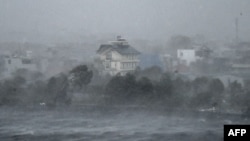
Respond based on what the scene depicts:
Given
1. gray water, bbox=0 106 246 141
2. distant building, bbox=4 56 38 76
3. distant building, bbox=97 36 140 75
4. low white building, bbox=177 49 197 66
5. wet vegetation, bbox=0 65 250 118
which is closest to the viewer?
gray water, bbox=0 106 246 141

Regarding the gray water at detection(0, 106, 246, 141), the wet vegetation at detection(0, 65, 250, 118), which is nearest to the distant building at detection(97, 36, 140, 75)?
the wet vegetation at detection(0, 65, 250, 118)

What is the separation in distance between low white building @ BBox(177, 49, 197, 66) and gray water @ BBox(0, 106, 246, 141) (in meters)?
2.04

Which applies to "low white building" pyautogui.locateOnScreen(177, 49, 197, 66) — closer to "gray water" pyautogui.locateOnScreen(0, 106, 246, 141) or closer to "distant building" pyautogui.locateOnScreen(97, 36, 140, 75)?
"distant building" pyautogui.locateOnScreen(97, 36, 140, 75)

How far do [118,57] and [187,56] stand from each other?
1333 millimetres

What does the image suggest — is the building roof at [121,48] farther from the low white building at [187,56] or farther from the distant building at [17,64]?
the distant building at [17,64]

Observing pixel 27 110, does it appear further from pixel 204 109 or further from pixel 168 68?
pixel 168 68

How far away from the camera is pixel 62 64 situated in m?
5.94

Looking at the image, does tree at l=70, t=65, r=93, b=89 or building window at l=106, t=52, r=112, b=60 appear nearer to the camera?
tree at l=70, t=65, r=93, b=89

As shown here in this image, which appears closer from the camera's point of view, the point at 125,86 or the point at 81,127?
the point at 81,127

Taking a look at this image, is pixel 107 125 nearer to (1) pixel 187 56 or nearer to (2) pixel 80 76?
(2) pixel 80 76

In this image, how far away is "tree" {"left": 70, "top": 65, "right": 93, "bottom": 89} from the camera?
17.4 feet

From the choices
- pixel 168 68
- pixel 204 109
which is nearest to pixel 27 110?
pixel 204 109

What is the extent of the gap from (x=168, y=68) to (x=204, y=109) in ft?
5.68

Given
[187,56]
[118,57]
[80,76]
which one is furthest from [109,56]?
[187,56]
